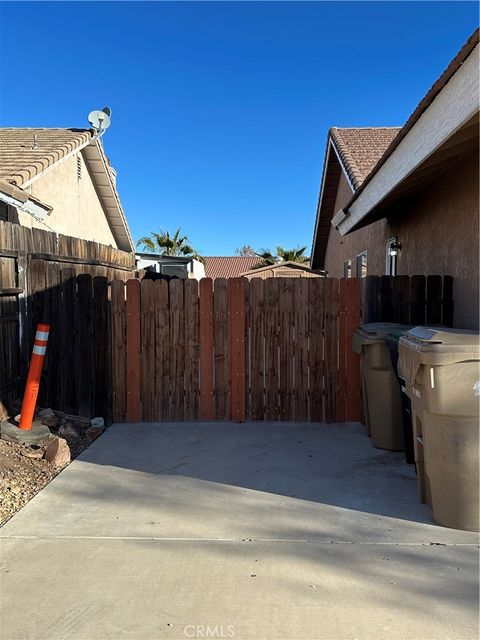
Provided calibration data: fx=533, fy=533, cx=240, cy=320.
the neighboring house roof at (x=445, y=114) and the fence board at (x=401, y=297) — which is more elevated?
the neighboring house roof at (x=445, y=114)

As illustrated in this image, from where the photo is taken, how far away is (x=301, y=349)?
22.2 feet

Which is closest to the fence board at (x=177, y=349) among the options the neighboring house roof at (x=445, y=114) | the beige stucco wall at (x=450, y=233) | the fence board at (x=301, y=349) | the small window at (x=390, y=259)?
the fence board at (x=301, y=349)

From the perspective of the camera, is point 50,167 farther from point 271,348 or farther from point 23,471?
point 23,471

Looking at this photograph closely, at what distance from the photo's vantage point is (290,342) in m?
6.77

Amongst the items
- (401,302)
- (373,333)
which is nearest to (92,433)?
(373,333)

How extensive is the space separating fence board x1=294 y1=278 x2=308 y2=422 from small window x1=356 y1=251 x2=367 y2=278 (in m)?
5.67

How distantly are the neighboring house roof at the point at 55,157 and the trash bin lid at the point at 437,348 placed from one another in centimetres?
705

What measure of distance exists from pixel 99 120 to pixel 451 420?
39.7 feet

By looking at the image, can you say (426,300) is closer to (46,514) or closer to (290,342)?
(290,342)

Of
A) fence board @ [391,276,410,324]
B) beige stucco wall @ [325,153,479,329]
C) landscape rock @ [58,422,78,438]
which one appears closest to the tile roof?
beige stucco wall @ [325,153,479,329]

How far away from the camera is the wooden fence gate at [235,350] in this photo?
6.74m

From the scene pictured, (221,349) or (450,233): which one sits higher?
(450,233)

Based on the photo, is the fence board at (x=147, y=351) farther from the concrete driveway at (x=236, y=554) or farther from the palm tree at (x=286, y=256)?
the palm tree at (x=286, y=256)

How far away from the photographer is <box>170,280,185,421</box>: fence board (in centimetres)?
675
